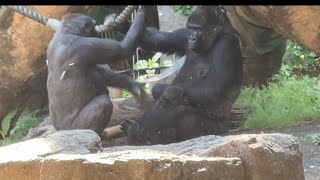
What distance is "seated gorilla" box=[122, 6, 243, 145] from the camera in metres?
4.28

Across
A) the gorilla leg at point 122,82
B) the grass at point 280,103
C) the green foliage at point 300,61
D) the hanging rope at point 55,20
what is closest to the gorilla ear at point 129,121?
the gorilla leg at point 122,82

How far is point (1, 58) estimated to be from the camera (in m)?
4.77

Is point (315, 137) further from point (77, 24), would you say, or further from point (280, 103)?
point (77, 24)

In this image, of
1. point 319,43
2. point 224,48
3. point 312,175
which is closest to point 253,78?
point 224,48

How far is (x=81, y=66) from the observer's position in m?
4.12

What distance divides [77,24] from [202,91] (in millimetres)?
954

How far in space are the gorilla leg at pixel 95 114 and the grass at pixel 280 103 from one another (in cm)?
119

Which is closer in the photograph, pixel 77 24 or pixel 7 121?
pixel 77 24

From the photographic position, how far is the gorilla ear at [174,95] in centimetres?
425

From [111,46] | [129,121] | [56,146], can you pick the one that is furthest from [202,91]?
[56,146]

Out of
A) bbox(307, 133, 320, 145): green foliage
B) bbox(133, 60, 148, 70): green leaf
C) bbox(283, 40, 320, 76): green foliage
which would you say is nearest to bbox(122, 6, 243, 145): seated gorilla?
bbox(307, 133, 320, 145): green foliage

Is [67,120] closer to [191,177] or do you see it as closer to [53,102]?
[53,102]

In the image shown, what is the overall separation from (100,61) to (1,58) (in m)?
1.03

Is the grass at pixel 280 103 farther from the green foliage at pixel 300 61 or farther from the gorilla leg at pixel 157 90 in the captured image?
the green foliage at pixel 300 61
